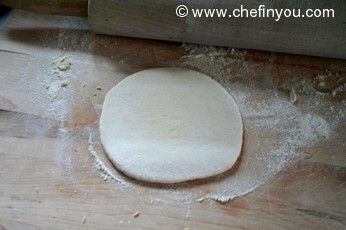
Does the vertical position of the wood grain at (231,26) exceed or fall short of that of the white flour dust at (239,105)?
it exceeds it

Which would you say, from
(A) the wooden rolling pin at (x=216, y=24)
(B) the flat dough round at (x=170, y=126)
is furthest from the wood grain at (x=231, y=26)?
(B) the flat dough round at (x=170, y=126)

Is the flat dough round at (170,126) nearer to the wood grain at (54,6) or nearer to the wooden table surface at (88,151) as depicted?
the wooden table surface at (88,151)

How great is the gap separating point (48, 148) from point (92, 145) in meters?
0.10

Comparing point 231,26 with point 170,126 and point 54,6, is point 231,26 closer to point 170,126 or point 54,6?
point 170,126

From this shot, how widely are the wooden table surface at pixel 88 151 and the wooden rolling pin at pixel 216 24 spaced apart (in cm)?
5

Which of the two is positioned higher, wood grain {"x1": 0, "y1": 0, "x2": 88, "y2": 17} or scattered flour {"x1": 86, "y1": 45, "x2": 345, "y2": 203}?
wood grain {"x1": 0, "y1": 0, "x2": 88, "y2": 17}

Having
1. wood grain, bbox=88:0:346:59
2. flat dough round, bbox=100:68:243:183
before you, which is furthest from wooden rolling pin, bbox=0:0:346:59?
flat dough round, bbox=100:68:243:183

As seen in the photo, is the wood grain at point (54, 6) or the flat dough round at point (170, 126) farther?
the wood grain at point (54, 6)

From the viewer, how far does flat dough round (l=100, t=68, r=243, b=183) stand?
956 mm

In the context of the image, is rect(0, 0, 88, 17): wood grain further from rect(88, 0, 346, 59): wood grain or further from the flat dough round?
the flat dough round

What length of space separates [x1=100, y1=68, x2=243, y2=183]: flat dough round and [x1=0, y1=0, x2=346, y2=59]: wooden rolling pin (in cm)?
11

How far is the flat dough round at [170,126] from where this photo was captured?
3.14 ft

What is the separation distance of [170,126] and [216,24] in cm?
27

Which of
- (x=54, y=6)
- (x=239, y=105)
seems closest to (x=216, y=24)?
(x=239, y=105)
